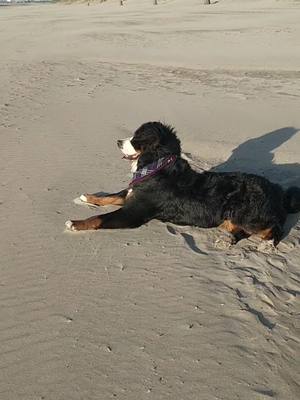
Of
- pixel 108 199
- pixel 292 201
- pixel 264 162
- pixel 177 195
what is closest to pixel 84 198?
pixel 108 199

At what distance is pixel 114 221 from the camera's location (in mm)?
5480

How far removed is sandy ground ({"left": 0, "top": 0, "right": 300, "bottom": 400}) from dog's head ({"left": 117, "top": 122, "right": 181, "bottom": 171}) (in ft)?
2.67

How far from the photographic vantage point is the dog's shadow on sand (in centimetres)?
728

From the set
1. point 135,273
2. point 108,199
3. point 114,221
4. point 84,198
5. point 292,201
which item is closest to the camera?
point 135,273

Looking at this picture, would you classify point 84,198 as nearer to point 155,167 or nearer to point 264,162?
point 155,167

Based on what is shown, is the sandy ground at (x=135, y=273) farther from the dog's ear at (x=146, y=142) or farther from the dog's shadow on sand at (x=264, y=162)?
the dog's ear at (x=146, y=142)

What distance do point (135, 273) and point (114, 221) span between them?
0.79m

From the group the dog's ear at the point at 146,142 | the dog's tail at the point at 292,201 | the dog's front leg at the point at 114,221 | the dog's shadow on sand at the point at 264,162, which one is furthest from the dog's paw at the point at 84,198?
the dog's tail at the point at 292,201

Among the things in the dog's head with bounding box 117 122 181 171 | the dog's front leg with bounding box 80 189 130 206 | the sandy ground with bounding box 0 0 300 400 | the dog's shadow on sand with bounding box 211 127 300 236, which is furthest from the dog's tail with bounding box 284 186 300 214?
the dog's front leg with bounding box 80 189 130 206

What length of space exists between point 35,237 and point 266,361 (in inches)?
113

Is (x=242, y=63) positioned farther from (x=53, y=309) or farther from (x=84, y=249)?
(x=53, y=309)

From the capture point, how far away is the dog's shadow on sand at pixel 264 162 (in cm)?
728

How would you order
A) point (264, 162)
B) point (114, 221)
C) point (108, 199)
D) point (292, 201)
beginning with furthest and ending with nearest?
point (264, 162), point (108, 199), point (292, 201), point (114, 221)

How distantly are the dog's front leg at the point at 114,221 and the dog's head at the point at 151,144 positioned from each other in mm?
529
